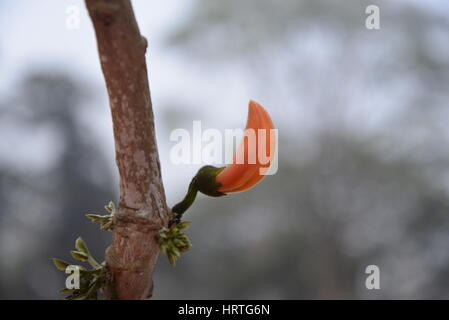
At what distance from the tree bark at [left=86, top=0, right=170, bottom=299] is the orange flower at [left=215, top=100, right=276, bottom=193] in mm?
142

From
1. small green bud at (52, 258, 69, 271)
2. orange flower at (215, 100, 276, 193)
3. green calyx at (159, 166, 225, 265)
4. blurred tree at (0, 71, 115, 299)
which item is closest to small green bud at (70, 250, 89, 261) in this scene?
small green bud at (52, 258, 69, 271)

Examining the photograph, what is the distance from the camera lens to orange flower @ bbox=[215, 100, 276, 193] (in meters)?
0.91

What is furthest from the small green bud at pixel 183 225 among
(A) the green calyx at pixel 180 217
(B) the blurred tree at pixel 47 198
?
(B) the blurred tree at pixel 47 198

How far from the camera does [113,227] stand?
0.92m

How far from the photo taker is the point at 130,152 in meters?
0.81

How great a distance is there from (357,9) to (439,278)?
25.9ft

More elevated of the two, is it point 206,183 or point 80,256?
point 206,183

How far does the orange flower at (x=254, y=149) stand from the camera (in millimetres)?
913

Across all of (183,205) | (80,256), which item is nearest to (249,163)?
(183,205)

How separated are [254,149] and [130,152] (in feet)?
0.70

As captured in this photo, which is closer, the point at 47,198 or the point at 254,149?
the point at 254,149

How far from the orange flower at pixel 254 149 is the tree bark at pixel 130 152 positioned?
142 mm

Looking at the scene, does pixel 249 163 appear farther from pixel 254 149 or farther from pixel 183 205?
pixel 183 205
